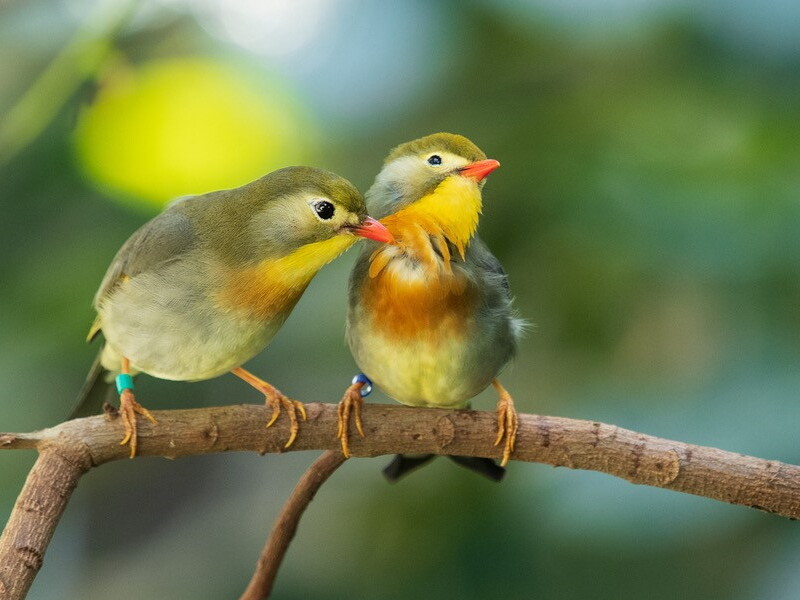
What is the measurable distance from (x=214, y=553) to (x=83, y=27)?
153 centimetres

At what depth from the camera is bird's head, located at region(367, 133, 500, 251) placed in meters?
1.48

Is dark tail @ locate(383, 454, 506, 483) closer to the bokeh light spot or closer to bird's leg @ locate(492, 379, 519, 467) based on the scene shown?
bird's leg @ locate(492, 379, 519, 467)

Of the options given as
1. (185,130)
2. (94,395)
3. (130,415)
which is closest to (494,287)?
(130,415)

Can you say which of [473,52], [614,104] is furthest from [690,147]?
[473,52]

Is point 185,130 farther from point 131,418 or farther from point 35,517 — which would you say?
point 35,517

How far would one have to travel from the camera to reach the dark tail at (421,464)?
181 centimetres

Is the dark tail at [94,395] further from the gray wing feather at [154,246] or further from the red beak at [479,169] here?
the red beak at [479,169]

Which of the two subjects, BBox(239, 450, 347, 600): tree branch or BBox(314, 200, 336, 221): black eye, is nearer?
BBox(314, 200, 336, 221): black eye

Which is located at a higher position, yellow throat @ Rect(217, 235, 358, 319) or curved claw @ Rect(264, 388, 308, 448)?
yellow throat @ Rect(217, 235, 358, 319)

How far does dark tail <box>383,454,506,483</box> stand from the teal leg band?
50 cm

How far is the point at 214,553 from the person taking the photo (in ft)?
9.32

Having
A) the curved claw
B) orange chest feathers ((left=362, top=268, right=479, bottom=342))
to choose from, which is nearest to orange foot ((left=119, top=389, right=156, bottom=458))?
the curved claw

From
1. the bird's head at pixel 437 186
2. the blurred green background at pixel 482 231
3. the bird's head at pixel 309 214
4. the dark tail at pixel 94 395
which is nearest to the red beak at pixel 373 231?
the bird's head at pixel 309 214

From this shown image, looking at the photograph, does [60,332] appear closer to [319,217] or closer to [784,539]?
[319,217]
